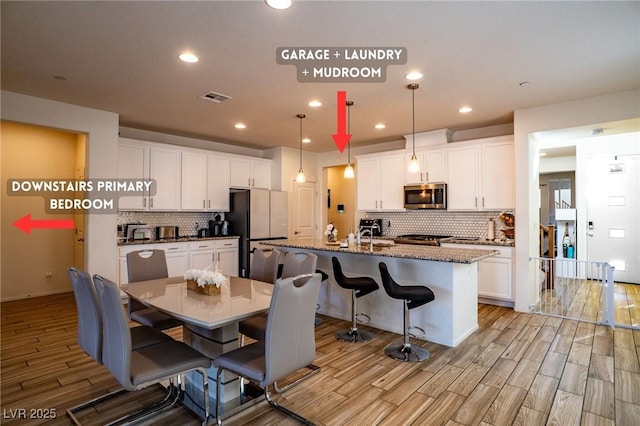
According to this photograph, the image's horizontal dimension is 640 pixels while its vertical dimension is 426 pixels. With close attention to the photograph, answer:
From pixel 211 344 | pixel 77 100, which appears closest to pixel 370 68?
pixel 211 344

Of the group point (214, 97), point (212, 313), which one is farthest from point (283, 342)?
point (214, 97)

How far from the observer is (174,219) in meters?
6.06

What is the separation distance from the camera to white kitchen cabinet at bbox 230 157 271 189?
21.3 ft

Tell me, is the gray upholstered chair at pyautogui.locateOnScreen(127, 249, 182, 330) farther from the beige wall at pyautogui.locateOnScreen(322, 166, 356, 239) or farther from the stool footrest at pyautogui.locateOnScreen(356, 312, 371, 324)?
the beige wall at pyautogui.locateOnScreen(322, 166, 356, 239)

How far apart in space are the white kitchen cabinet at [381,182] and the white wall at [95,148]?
3992 millimetres

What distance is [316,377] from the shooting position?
282 cm

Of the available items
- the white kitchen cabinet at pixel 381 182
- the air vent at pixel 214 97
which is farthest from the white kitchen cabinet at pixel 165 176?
the white kitchen cabinet at pixel 381 182

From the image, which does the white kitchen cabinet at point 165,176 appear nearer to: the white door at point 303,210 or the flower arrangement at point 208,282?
the white door at point 303,210

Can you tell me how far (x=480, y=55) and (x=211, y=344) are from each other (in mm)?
3143

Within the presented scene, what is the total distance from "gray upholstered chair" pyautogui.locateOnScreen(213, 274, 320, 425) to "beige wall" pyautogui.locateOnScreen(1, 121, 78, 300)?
5.02 meters

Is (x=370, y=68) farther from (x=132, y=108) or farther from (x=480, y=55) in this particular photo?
(x=132, y=108)

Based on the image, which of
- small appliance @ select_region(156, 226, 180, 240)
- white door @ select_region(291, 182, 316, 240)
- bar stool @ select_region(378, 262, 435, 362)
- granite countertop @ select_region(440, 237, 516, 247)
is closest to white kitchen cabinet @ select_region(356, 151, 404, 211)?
granite countertop @ select_region(440, 237, 516, 247)

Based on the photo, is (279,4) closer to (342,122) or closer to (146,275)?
(146,275)

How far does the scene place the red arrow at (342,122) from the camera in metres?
4.07
